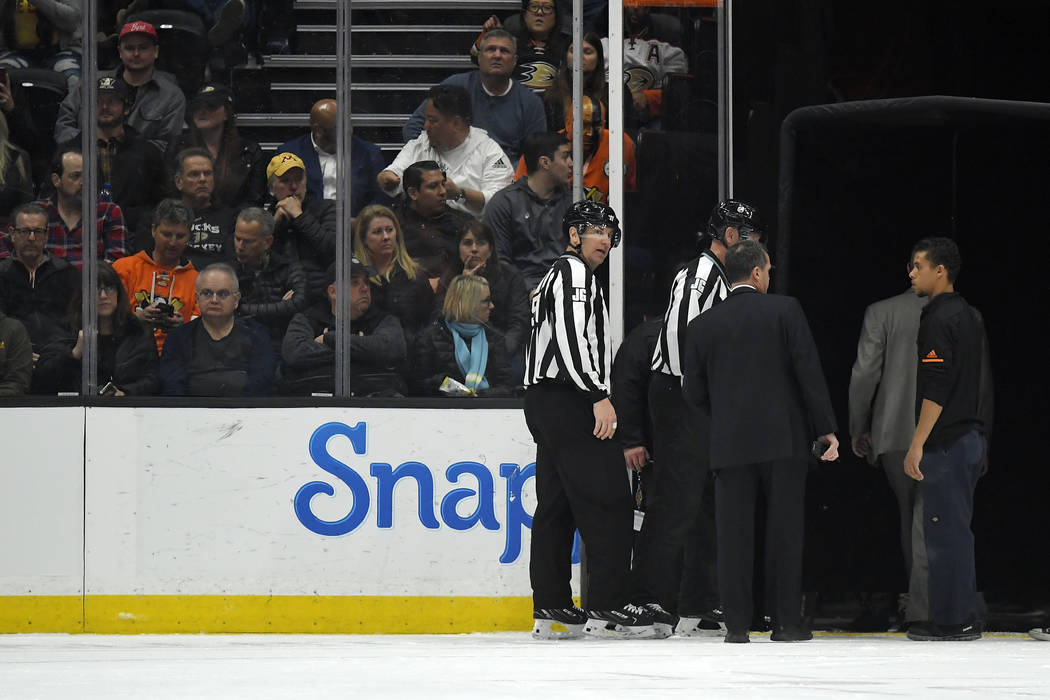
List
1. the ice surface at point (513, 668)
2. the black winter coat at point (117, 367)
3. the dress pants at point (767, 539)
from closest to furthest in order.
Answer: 1. the ice surface at point (513, 668)
2. the dress pants at point (767, 539)
3. the black winter coat at point (117, 367)

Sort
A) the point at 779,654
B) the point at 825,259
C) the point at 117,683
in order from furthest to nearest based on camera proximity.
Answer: the point at 825,259
the point at 779,654
the point at 117,683

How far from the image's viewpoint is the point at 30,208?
8.82 metres

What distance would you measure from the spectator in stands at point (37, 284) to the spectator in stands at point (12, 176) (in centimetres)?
8

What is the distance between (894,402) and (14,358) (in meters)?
3.94

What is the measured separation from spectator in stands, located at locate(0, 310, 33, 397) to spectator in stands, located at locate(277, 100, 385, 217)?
4.92 ft

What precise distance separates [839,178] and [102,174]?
11.0 feet

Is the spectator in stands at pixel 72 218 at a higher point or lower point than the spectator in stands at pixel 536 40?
lower

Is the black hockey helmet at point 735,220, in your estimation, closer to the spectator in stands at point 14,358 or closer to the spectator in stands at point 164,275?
the spectator in stands at point 164,275

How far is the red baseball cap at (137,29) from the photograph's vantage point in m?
8.84

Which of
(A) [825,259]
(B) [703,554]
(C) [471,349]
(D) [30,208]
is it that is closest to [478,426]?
(C) [471,349]

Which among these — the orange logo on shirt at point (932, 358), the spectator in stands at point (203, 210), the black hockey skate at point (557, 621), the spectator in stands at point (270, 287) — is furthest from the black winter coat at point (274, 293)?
the orange logo on shirt at point (932, 358)

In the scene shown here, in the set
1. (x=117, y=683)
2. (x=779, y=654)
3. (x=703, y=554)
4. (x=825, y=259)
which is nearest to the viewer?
(x=117, y=683)

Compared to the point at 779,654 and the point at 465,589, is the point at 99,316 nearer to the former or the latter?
the point at 465,589

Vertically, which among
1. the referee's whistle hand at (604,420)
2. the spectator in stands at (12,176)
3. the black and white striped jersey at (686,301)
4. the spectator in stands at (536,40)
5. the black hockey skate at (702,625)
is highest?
the spectator in stands at (536,40)
